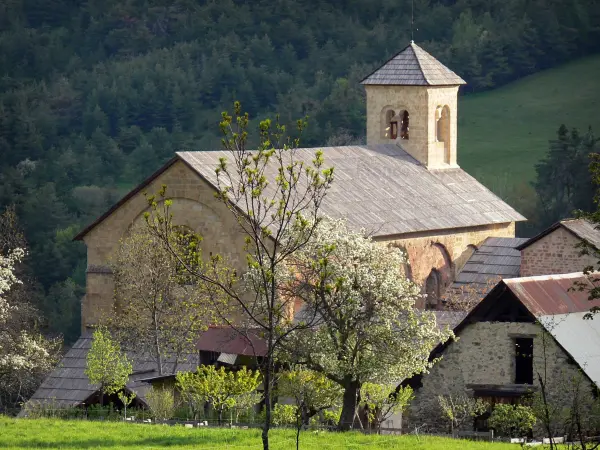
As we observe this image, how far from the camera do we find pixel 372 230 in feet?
166

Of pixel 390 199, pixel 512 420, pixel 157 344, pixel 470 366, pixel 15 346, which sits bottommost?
pixel 512 420

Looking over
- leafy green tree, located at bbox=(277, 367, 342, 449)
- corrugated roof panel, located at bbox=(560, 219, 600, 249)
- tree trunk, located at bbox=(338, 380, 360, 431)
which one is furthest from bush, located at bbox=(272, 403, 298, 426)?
corrugated roof panel, located at bbox=(560, 219, 600, 249)

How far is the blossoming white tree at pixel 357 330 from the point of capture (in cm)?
3809

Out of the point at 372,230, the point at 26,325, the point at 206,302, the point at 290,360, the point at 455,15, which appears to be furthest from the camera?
the point at 455,15

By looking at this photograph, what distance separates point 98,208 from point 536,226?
2913 centimetres

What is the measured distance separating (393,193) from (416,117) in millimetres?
6884

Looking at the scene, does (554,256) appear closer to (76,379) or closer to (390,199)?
(390,199)

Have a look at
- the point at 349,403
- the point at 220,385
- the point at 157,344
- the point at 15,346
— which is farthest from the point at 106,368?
the point at 349,403

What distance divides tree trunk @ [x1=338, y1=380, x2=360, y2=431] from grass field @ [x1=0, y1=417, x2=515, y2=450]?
1655 mm

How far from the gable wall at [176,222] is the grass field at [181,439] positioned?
41.4ft

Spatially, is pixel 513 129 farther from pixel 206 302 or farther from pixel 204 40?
pixel 206 302

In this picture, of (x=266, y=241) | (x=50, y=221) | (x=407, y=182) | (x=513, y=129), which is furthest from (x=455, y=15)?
(x=266, y=241)

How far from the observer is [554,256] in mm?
53625

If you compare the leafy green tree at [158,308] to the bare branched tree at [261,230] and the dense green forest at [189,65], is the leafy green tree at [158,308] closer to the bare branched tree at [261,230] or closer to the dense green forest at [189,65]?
the bare branched tree at [261,230]
